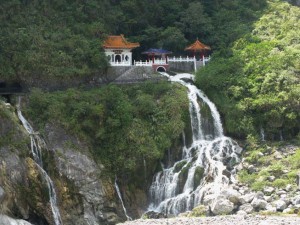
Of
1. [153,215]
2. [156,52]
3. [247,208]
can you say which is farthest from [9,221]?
[156,52]

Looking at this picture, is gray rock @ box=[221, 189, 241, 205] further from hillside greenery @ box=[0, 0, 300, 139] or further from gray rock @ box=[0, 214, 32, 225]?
gray rock @ box=[0, 214, 32, 225]

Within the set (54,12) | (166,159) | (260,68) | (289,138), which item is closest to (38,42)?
(54,12)

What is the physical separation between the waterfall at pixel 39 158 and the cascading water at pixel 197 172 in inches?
264

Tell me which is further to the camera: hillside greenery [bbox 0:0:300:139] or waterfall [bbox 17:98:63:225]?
hillside greenery [bbox 0:0:300:139]

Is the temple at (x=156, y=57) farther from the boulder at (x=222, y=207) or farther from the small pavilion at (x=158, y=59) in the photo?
the boulder at (x=222, y=207)

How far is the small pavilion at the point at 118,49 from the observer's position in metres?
46.8

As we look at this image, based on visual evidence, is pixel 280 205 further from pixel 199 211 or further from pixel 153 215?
pixel 153 215

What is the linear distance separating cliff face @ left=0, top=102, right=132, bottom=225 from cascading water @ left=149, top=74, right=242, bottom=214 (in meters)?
3.24

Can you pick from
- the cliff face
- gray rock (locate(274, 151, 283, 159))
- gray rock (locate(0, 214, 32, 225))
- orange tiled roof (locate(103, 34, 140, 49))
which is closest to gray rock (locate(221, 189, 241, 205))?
gray rock (locate(274, 151, 283, 159))

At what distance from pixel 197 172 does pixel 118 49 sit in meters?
15.5

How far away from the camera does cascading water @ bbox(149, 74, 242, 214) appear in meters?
35.0

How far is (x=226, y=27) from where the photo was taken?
54.8 meters

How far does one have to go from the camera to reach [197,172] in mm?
36562

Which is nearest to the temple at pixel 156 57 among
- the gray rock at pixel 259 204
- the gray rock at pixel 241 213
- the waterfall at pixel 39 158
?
the waterfall at pixel 39 158
